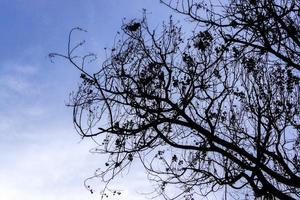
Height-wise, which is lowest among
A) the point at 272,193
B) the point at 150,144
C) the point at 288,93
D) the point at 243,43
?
the point at 272,193

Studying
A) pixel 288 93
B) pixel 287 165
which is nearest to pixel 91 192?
pixel 287 165

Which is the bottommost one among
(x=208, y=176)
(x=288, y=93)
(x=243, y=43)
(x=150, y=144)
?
(x=208, y=176)

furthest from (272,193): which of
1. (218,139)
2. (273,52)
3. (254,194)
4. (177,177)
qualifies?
(273,52)

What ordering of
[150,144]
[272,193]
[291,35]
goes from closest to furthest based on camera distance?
[272,193], [291,35], [150,144]

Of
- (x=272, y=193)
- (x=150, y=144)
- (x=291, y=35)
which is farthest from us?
(x=150, y=144)

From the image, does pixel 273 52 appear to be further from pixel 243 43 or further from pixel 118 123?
pixel 118 123

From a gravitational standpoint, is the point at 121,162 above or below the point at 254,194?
above

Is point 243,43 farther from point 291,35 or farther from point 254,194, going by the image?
point 254,194

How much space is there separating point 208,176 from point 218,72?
2.27 metres

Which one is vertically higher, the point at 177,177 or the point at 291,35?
the point at 291,35

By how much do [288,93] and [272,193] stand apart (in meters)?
2.50

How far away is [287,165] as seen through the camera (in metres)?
9.16

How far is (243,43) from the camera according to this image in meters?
10.3

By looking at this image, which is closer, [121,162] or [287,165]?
[287,165]
